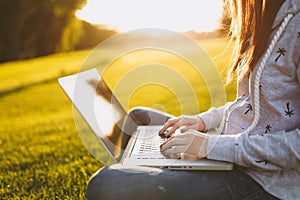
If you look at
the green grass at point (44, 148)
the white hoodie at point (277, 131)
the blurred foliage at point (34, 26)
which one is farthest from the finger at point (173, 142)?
the blurred foliage at point (34, 26)

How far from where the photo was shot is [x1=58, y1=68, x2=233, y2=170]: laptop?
1.44m

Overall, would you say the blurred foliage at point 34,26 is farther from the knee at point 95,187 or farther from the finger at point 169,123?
the knee at point 95,187

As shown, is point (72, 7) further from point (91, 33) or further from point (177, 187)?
point (177, 187)

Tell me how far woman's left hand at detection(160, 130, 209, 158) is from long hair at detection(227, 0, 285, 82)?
269 millimetres

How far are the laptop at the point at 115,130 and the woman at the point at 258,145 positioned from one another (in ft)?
0.14

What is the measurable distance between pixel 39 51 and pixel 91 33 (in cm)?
426

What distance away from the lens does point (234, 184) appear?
139cm

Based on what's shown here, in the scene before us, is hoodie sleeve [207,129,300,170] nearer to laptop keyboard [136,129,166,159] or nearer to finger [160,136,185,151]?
finger [160,136,185,151]

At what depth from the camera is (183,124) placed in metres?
1.81

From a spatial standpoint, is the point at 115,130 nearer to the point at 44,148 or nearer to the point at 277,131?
the point at 277,131

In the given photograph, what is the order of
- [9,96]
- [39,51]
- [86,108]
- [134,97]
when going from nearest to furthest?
[86,108] < [134,97] < [9,96] < [39,51]

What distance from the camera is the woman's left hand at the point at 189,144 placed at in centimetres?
140

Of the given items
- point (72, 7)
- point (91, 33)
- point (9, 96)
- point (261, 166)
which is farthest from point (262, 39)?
point (91, 33)

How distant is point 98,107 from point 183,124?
41 cm
